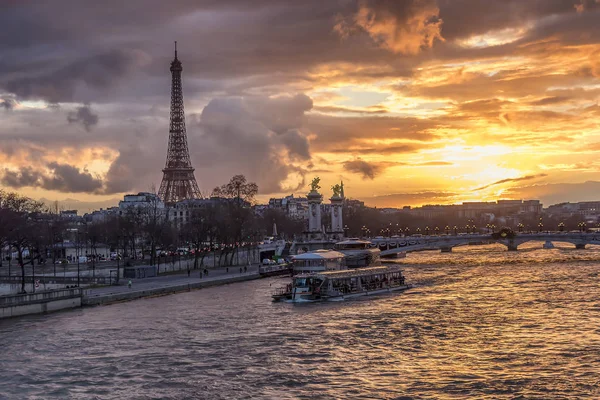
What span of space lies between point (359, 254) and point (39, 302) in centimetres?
4155

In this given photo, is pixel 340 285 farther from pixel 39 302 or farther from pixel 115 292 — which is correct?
pixel 39 302

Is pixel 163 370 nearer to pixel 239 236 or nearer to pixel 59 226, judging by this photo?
pixel 239 236

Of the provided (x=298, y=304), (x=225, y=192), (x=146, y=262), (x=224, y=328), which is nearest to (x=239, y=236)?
(x=225, y=192)

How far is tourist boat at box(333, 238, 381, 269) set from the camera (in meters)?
80.1

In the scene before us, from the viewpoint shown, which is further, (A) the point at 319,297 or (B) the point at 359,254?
(B) the point at 359,254

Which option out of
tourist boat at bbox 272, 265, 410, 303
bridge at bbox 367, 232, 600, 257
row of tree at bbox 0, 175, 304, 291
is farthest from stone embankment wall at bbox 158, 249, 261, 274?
tourist boat at bbox 272, 265, 410, 303

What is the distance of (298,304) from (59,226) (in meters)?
54.7

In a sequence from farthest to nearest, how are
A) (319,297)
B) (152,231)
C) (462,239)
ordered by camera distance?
(462,239)
(152,231)
(319,297)

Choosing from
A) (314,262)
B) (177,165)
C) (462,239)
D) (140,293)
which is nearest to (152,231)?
(314,262)

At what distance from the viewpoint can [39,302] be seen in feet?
149

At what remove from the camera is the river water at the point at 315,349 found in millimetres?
26875

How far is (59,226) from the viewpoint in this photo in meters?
96.2

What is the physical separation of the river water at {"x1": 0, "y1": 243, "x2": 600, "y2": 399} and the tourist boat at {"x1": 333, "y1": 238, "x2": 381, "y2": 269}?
1067 inches

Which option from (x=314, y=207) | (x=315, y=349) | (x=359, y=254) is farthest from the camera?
(x=314, y=207)
